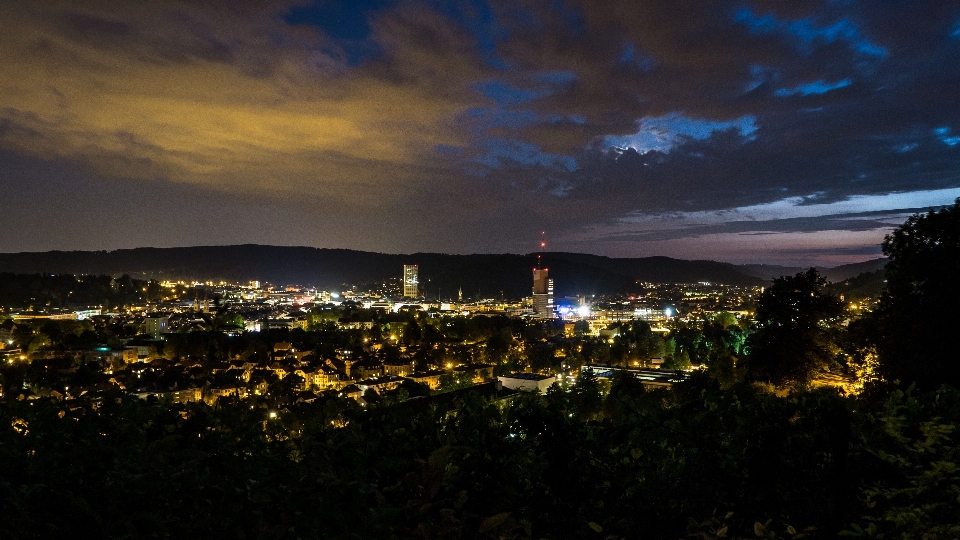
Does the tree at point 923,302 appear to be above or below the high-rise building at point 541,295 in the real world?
above

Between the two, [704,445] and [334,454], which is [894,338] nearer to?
[704,445]

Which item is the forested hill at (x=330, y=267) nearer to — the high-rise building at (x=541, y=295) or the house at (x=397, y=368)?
the high-rise building at (x=541, y=295)

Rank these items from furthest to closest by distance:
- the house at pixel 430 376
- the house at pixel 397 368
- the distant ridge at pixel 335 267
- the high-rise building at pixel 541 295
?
the distant ridge at pixel 335 267 → the high-rise building at pixel 541 295 → the house at pixel 397 368 → the house at pixel 430 376

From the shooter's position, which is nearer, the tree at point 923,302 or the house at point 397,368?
the tree at point 923,302

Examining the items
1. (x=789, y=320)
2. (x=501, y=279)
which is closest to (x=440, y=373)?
(x=789, y=320)

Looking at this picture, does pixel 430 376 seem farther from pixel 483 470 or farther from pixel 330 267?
pixel 330 267

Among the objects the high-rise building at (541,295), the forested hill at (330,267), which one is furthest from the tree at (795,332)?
the forested hill at (330,267)

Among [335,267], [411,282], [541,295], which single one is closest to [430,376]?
[541,295]
